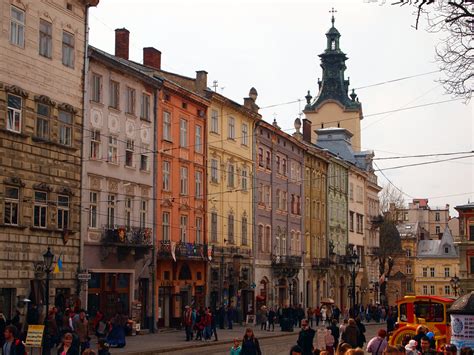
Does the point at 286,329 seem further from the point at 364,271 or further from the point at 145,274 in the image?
the point at 364,271

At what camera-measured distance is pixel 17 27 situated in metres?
35.3

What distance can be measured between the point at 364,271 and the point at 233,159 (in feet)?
118

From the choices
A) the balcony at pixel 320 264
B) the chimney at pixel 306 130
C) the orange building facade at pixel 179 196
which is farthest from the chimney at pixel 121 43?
the chimney at pixel 306 130

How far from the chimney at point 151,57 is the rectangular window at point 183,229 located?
883cm

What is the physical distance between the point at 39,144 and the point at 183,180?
49.2 ft

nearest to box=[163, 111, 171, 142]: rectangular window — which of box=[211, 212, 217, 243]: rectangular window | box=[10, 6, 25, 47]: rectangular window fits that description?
box=[211, 212, 217, 243]: rectangular window

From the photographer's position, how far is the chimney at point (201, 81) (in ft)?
179

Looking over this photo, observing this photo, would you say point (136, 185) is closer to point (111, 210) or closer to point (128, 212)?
point (128, 212)

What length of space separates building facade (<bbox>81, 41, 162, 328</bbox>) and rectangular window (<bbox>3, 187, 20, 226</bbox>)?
519 cm

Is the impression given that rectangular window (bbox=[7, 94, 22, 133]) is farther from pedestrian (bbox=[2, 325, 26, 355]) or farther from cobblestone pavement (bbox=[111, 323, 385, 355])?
pedestrian (bbox=[2, 325, 26, 355])

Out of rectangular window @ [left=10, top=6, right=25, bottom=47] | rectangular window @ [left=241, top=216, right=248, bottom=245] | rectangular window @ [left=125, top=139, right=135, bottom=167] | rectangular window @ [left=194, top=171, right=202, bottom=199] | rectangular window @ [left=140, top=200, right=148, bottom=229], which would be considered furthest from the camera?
rectangular window @ [left=241, top=216, right=248, bottom=245]

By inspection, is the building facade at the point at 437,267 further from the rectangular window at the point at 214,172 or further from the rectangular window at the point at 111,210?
the rectangular window at the point at 111,210

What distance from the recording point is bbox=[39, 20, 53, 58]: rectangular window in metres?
37.0

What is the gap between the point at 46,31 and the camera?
123ft
